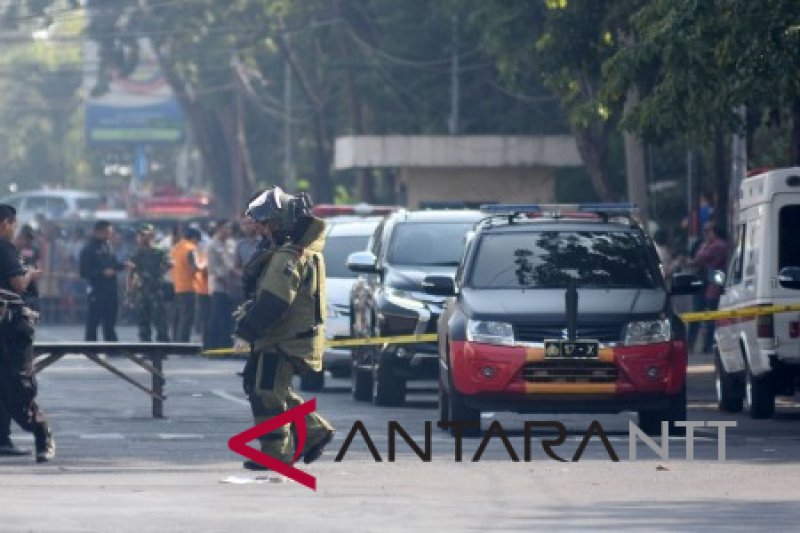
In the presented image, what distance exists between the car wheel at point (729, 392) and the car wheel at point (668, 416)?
11.4 feet

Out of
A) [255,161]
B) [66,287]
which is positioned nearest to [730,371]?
[66,287]

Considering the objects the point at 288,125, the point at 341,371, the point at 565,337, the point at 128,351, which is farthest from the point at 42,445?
the point at 288,125

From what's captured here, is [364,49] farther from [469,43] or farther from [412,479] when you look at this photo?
[412,479]

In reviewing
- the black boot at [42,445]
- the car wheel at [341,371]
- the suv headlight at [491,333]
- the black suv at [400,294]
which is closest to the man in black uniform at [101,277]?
the car wheel at [341,371]

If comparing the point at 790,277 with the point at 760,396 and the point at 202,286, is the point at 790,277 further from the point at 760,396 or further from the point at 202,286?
the point at 202,286

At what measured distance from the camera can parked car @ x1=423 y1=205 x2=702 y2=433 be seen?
19578 millimetres

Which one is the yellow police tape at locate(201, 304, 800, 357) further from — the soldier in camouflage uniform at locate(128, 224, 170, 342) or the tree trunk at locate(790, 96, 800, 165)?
the soldier in camouflage uniform at locate(128, 224, 170, 342)

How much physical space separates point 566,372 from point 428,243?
6260 millimetres

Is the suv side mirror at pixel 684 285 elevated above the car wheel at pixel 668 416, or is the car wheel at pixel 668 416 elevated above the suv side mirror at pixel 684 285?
the suv side mirror at pixel 684 285

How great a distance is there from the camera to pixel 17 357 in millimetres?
17969

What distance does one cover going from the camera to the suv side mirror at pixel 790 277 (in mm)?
Result: 21438

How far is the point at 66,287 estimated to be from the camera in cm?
5284

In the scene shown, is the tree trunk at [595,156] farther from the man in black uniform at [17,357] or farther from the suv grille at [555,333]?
the man in black uniform at [17,357]

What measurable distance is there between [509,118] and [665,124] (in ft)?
106
